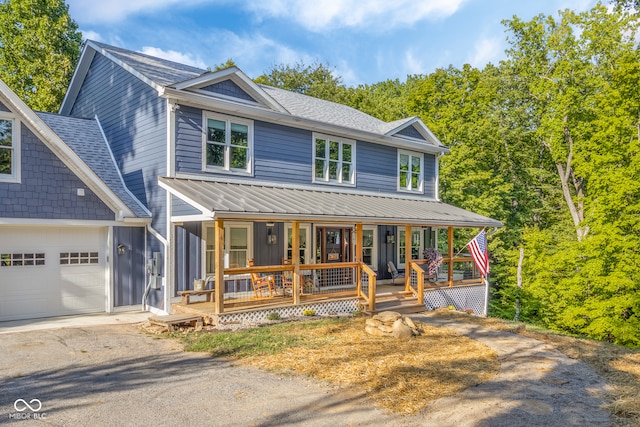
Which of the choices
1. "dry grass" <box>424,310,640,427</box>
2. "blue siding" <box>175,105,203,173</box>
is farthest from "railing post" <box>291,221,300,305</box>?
"dry grass" <box>424,310,640,427</box>

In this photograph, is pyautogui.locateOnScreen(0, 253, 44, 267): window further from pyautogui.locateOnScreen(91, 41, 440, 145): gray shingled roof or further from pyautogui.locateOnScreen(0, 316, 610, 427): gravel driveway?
pyautogui.locateOnScreen(91, 41, 440, 145): gray shingled roof

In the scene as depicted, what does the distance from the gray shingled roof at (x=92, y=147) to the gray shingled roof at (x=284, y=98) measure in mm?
2599

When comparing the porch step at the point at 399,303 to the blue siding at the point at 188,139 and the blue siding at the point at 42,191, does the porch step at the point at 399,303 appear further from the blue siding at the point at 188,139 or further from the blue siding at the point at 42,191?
the blue siding at the point at 42,191

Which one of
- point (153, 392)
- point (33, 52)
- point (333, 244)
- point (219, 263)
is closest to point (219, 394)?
point (153, 392)

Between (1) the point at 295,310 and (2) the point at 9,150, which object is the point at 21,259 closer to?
(2) the point at 9,150

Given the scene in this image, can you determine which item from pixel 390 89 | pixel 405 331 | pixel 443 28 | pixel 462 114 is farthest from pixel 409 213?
pixel 390 89

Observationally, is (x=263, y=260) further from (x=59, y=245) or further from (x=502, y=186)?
(x=502, y=186)

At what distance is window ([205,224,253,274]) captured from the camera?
12.8 meters

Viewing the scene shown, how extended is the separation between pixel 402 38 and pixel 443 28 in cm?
644

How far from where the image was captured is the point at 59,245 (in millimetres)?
11477

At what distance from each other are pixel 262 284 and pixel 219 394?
22.9 feet

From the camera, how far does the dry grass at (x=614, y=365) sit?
18.6 feet

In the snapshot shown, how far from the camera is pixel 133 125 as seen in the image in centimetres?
1354

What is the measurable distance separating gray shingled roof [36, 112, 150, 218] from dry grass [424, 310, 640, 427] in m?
10.7
